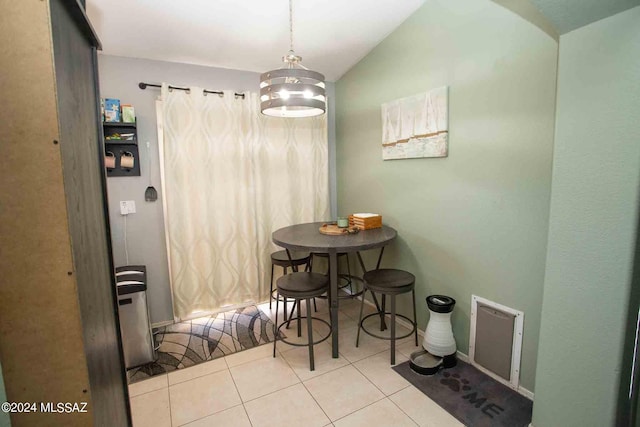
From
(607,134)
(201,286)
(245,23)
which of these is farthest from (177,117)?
(607,134)

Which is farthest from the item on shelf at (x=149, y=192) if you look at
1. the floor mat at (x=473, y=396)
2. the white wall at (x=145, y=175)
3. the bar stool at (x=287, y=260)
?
the floor mat at (x=473, y=396)

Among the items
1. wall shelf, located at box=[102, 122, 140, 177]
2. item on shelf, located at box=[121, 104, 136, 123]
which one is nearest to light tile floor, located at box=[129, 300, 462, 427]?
wall shelf, located at box=[102, 122, 140, 177]

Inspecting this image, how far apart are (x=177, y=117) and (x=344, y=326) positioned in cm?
254

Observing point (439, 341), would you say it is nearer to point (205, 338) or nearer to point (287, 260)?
point (287, 260)

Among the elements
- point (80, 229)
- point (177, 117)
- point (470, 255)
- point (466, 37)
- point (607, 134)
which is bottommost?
point (470, 255)

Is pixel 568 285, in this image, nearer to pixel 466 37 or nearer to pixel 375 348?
pixel 375 348

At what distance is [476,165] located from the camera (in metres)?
2.03

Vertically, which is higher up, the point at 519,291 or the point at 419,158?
the point at 419,158

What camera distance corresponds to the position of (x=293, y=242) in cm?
221

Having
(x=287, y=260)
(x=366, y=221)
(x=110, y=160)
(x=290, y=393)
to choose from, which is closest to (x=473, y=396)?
(x=290, y=393)

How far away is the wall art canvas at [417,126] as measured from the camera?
87.3 inches

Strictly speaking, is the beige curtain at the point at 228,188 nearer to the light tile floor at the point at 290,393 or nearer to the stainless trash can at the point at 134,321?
the stainless trash can at the point at 134,321

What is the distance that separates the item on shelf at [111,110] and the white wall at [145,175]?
0.13m

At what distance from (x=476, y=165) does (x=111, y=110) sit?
296 centimetres
